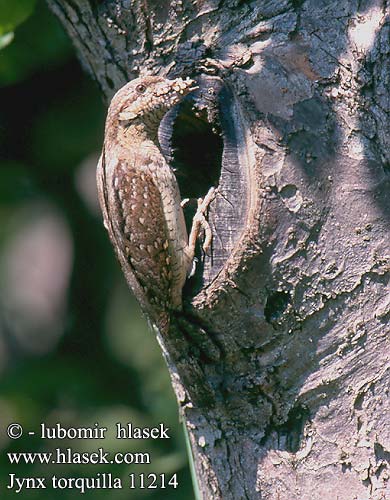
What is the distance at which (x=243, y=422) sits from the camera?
253cm

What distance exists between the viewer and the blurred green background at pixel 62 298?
5.27 meters

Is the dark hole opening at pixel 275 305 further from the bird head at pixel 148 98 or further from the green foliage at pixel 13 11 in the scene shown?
the green foliage at pixel 13 11

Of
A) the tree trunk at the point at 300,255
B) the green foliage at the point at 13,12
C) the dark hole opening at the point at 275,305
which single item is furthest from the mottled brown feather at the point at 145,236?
the green foliage at the point at 13,12

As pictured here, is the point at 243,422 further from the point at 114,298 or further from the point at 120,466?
the point at 114,298

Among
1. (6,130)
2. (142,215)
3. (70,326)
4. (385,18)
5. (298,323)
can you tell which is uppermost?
(6,130)

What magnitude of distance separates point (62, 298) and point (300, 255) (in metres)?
4.45

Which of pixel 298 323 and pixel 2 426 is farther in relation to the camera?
pixel 2 426

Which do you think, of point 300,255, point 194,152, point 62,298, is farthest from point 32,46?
point 300,255

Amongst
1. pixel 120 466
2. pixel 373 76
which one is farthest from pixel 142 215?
pixel 120 466

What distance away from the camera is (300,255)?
2410mm

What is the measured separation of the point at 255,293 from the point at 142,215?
623 millimetres

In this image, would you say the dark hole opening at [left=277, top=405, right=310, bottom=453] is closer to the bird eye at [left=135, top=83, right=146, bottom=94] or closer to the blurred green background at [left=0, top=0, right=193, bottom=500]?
the bird eye at [left=135, top=83, right=146, bottom=94]

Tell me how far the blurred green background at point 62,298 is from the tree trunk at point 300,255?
2.38 m

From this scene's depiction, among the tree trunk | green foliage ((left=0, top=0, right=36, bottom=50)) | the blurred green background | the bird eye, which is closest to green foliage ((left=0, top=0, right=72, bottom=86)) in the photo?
the blurred green background
